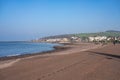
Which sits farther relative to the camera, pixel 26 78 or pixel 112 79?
pixel 26 78

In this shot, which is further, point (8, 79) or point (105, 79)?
point (8, 79)

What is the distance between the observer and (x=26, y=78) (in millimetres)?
8992

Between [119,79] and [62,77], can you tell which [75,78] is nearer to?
[62,77]

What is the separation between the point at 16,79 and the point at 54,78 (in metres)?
1.97

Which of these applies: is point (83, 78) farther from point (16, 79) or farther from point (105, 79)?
point (16, 79)

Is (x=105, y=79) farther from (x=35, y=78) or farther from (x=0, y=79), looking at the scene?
(x=0, y=79)

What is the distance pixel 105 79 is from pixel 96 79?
435mm

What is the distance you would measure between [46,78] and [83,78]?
6.05 ft

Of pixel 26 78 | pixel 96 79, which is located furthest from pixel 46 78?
pixel 96 79

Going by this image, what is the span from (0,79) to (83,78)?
430 centimetres

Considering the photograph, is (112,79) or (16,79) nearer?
(112,79)

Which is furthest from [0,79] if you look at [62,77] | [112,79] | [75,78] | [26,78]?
[112,79]

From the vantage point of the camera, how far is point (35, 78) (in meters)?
8.87

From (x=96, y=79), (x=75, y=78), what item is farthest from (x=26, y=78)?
(x=96, y=79)
